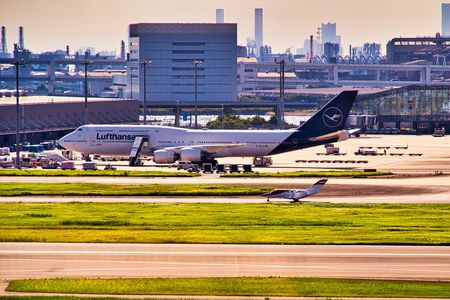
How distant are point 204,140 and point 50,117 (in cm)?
5367

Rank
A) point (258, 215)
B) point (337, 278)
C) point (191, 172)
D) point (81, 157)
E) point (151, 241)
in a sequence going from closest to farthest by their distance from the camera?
point (337, 278)
point (151, 241)
point (258, 215)
point (191, 172)
point (81, 157)

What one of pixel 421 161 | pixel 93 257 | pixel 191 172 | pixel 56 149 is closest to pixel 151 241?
pixel 93 257

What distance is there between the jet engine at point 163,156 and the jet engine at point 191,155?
1.21 meters

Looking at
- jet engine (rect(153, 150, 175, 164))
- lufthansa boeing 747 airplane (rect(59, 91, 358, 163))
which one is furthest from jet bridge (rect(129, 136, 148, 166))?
jet engine (rect(153, 150, 175, 164))

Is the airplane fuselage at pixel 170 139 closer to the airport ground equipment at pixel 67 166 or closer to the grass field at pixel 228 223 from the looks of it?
the airport ground equipment at pixel 67 166

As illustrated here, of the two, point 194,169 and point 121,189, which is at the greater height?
point 121,189

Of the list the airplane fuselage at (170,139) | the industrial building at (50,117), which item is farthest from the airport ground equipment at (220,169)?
the industrial building at (50,117)

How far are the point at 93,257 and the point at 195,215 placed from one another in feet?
57.6

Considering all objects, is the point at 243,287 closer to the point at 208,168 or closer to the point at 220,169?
the point at 208,168

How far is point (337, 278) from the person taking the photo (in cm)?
5156

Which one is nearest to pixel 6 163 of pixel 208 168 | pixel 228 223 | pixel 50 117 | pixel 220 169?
pixel 208 168

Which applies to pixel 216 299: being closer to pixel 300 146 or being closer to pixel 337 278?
pixel 337 278

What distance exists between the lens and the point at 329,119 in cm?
12588

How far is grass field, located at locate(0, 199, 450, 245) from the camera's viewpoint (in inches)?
2488
